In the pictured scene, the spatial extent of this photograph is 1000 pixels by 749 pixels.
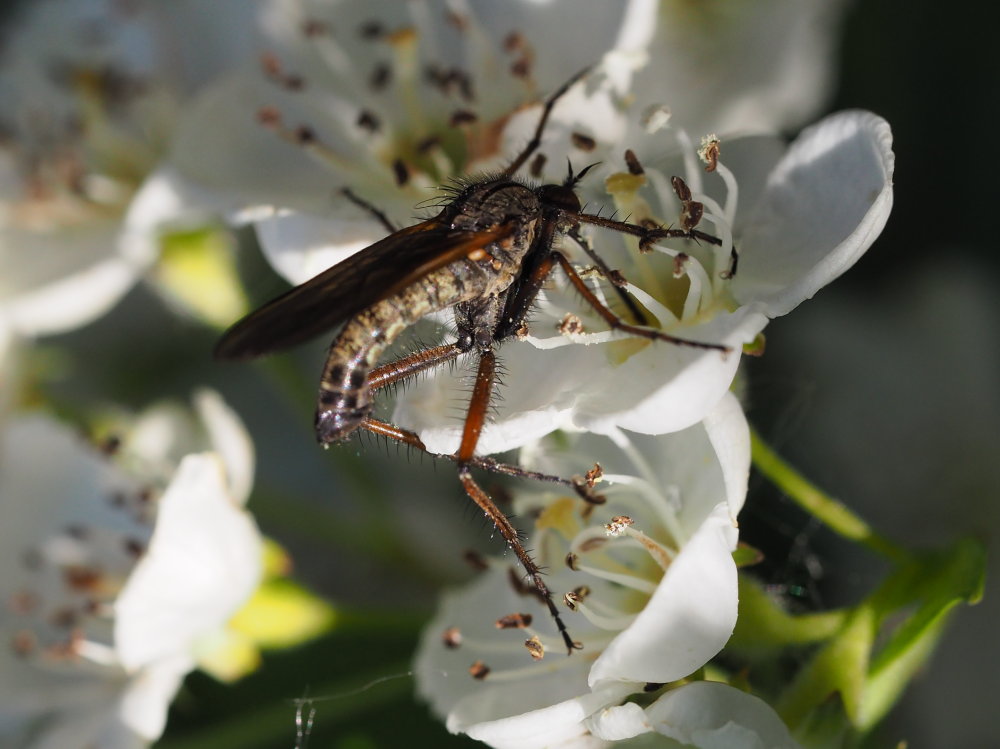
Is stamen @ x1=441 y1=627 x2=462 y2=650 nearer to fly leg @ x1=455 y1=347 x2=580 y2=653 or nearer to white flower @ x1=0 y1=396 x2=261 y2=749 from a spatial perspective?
fly leg @ x1=455 y1=347 x2=580 y2=653

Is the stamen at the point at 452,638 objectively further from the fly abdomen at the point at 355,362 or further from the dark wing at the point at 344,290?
the dark wing at the point at 344,290

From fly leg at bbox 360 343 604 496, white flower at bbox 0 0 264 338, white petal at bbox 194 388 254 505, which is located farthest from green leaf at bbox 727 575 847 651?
white flower at bbox 0 0 264 338

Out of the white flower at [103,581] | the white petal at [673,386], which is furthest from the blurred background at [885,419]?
the white petal at [673,386]

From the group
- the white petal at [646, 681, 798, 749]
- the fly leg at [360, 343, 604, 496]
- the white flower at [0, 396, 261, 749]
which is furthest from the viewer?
the white flower at [0, 396, 261, 749]

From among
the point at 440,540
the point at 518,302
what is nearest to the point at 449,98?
the point at 518,302

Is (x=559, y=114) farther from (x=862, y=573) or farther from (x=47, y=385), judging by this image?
(x=47, y=385)

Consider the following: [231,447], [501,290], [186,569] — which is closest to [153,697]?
[186,569]
